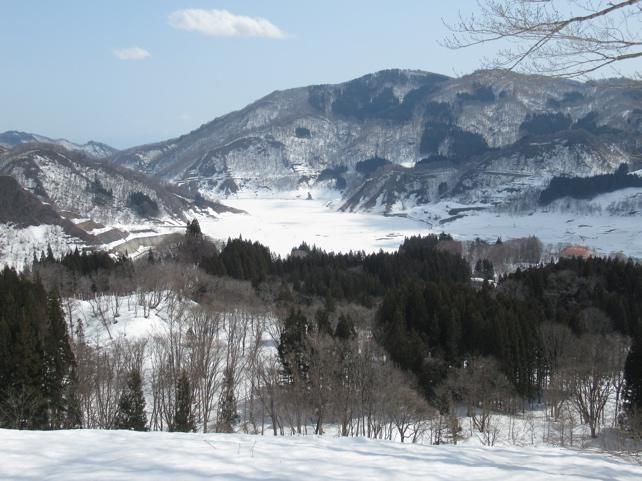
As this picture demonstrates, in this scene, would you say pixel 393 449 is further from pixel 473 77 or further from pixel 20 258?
pixel 20 258

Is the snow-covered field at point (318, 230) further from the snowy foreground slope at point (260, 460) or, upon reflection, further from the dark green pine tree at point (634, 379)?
the snowy foreground slope at point (260, 460)

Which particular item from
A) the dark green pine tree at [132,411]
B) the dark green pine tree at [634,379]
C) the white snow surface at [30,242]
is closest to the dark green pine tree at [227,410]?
the dark green pine tree at [132,411]

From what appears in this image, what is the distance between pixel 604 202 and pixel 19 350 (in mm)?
187043

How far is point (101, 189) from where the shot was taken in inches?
6245

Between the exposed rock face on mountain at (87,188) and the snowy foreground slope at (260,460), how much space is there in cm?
12921

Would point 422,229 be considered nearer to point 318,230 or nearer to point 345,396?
point 318,230

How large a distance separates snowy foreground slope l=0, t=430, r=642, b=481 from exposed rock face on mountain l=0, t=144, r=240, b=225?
424ft

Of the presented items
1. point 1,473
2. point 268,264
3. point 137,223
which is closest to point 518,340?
A: point 1,473

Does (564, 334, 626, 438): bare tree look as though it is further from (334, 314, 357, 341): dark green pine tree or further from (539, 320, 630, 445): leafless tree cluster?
(334, 314, 357, 341): dark green pine tree

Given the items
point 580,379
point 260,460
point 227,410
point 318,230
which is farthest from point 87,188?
point 260,460

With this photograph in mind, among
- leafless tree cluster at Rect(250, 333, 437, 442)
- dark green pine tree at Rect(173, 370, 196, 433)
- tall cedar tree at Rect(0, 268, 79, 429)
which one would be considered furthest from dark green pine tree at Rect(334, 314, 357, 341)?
tall cedar tree at Rect(0, 268, 79, 429)

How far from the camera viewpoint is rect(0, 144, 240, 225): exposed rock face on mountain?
144875mm

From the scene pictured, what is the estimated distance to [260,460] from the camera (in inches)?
343

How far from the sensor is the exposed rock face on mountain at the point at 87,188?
475ft
